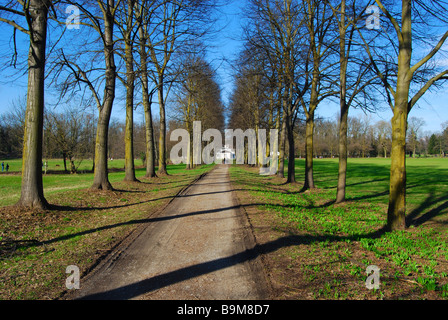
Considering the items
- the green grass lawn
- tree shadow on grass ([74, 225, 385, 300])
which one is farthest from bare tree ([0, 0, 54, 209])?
tree shadow on grass ([74, 225, 385, 300])

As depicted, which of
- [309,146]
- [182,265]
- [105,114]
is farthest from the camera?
[309,146]

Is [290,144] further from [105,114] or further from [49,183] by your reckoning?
[49,183]

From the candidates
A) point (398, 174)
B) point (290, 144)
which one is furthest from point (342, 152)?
point (290, 144)

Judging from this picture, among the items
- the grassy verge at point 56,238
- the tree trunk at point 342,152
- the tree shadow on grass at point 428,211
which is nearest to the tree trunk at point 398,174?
the tree shadow on grass at point 428,211

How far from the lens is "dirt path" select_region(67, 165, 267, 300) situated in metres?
3.60

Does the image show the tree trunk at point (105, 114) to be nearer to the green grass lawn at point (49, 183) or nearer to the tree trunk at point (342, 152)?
the green grass lawn at point (49, 183)

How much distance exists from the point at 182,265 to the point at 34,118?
21.0 ft

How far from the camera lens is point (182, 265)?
177 inches

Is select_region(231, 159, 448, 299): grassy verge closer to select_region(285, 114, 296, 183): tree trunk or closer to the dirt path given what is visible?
the dirt path

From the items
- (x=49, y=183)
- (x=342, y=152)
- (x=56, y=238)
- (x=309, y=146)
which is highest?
(x=309, y=146)

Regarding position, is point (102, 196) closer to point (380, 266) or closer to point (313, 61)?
point (380, 266)

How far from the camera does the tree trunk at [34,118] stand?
25.5 feet
